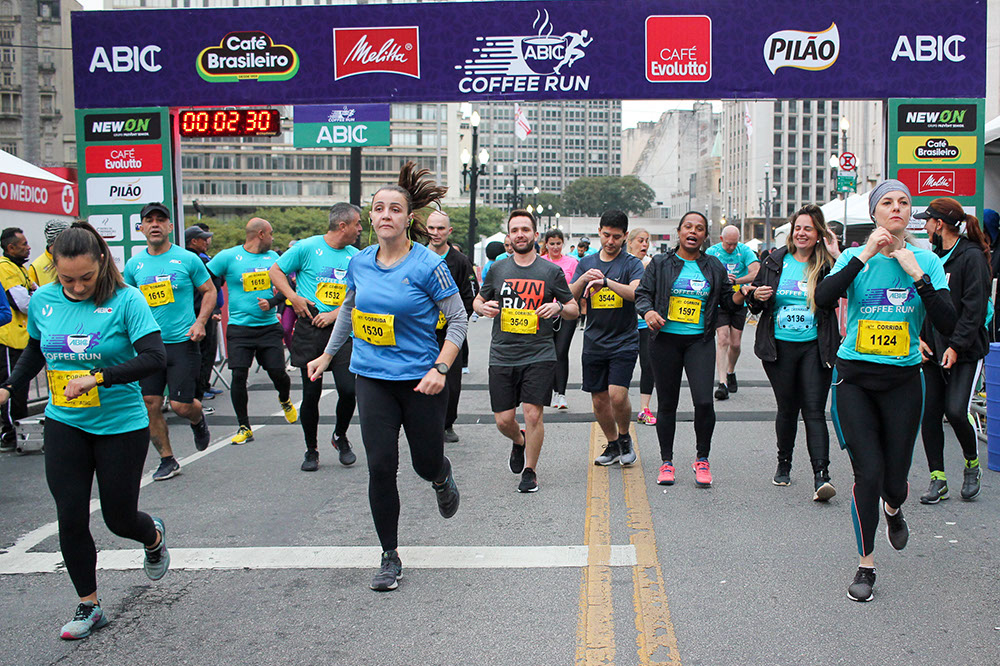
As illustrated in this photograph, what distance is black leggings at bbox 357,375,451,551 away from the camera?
4.91 m

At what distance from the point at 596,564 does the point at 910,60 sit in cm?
963

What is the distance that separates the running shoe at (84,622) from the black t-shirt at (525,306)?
3302 millimetres

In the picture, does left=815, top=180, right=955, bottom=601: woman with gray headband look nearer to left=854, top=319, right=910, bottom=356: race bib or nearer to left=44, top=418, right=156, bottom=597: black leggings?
left=854, top=319, right=910, bottom=356: race bib

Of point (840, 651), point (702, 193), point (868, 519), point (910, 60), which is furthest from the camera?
point (702, 193)

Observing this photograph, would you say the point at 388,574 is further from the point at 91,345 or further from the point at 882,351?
the point at 882,351

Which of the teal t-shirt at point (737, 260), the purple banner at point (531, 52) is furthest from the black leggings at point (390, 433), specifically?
the purple banner at point (531, 52)

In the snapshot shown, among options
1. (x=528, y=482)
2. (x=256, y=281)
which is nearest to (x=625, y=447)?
(x=528, y=482)

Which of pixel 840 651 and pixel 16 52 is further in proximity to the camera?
pixel 16 52

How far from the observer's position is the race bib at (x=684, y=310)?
6930 mm

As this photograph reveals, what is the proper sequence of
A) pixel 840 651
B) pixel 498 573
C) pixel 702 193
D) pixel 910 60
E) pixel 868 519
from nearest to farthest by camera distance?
pixel 840 651
pixel 868 519
pixel 498 573
pixel 910 60
pixel 702 193

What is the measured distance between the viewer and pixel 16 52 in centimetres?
9506

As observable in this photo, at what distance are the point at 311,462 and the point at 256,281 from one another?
2117 millimetres

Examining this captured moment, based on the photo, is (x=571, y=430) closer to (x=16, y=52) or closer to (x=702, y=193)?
(x=16, y=52)

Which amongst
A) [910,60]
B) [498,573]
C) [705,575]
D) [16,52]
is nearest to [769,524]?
[705,575]
